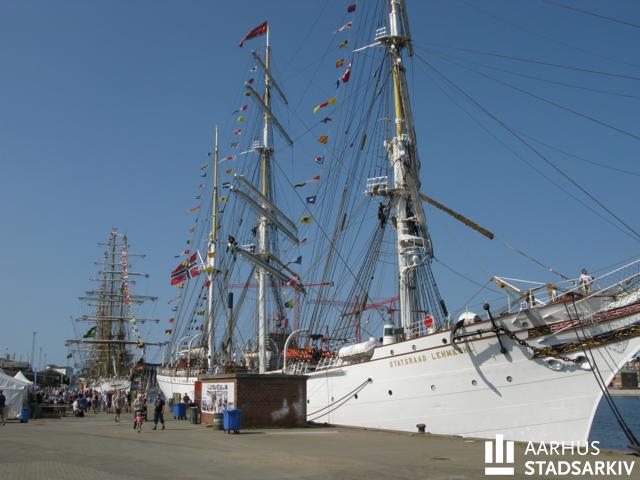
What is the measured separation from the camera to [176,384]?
187 feet

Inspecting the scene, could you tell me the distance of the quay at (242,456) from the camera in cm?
1163

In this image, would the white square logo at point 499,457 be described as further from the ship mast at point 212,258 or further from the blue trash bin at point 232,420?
the ship mast at point 212,258

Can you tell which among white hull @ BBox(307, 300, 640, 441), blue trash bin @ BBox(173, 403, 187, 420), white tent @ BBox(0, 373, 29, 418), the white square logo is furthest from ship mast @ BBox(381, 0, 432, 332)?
white tent @ BBox(0, 373, 29, 418)

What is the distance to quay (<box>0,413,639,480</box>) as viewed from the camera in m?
11.6

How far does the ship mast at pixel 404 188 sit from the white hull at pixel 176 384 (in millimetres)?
24325

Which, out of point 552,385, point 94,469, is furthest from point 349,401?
point 94,469

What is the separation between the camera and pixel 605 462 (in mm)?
13523

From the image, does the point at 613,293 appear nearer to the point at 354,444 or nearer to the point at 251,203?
the point at 354,444

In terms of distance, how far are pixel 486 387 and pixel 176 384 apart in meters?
42.8

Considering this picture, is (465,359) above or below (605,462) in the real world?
above

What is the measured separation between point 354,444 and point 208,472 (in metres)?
7.07

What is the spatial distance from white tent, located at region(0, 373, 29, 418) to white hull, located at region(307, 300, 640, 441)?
16376mm

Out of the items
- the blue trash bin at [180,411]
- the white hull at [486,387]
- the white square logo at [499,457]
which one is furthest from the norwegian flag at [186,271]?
the white square logo at [499,457]

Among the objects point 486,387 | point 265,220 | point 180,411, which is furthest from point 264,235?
point 486,387
